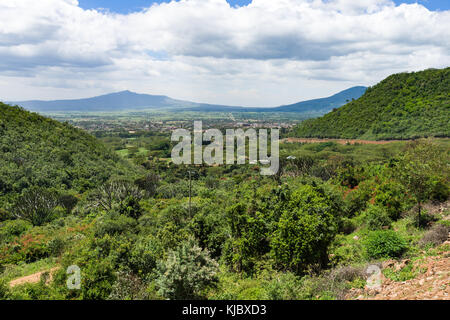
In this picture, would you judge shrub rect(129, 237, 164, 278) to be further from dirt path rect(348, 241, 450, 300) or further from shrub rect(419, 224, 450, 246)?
shrub rect(419, 224, 450, 246)

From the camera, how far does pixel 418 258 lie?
28.6ft

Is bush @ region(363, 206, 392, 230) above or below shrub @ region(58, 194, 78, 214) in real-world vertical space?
above

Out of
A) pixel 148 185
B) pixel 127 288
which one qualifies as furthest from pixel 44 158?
pixel 127 288

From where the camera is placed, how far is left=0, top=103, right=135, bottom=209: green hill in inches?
1403

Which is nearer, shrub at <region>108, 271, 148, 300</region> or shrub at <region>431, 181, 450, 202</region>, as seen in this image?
shrub at <region>108, 271, 148, 300</region>

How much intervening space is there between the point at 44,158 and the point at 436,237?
1848 inches

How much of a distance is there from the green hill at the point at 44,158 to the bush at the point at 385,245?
35.2 meters

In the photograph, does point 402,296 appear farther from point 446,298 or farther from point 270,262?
point 270,262

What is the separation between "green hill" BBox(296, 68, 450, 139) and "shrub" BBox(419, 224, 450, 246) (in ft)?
161

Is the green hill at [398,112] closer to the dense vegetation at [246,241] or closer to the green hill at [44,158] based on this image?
the dense vegetation at [246,241]

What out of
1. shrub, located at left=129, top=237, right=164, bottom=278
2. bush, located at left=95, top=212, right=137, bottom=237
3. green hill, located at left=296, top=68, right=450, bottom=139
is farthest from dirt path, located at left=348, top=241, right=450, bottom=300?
green hill, located at left=296, top=68, right=450, bottom=139

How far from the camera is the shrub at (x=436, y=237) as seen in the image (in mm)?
9422

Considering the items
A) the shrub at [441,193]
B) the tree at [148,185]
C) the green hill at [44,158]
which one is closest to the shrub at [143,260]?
the shrub at [441,193]

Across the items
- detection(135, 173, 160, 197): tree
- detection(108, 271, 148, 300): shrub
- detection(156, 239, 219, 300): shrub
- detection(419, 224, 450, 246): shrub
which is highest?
detection(419, 224, 450, 246): shrub
